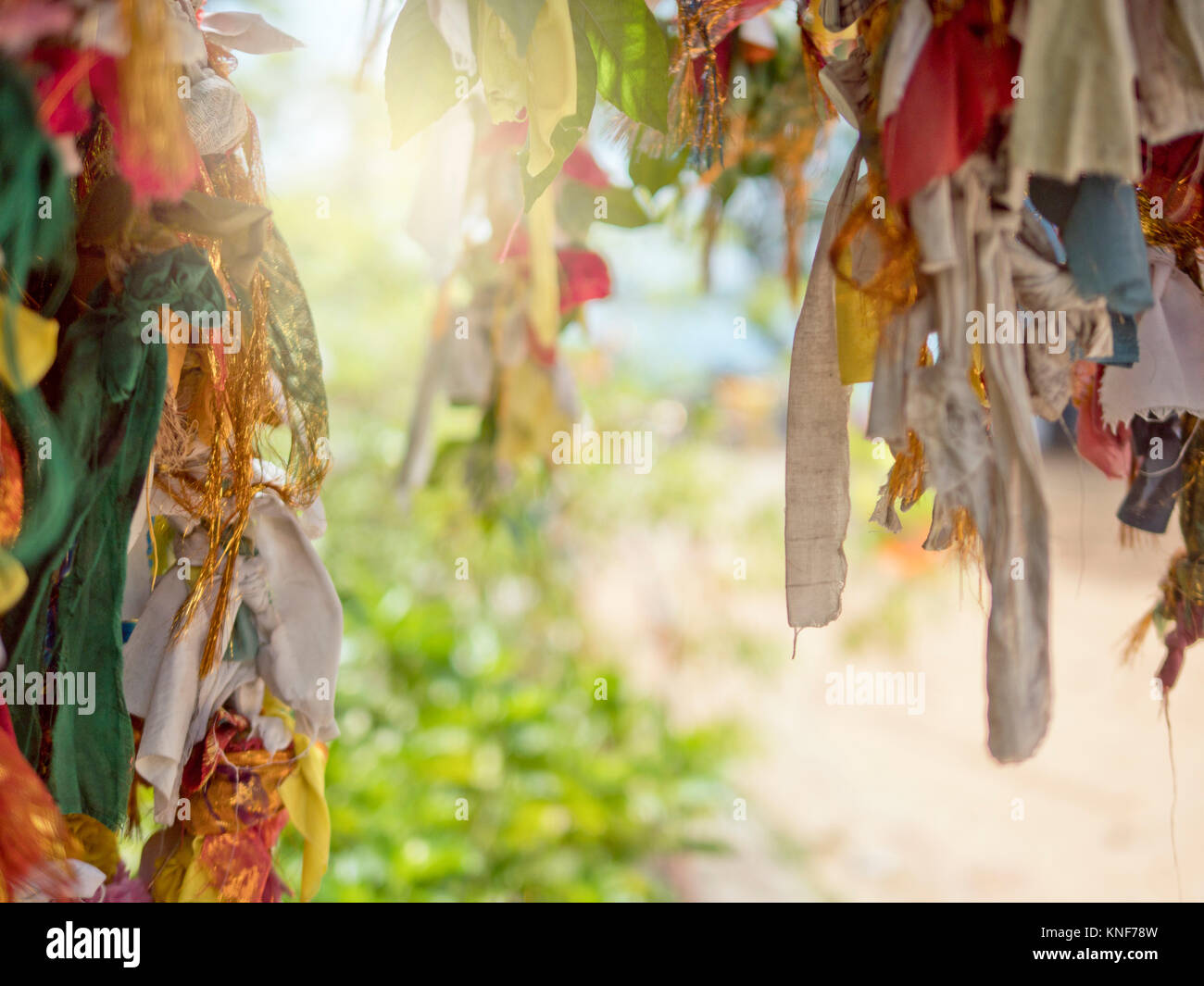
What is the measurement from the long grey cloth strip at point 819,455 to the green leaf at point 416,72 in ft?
1.19

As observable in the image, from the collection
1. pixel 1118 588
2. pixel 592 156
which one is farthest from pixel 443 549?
pixel 1118 588

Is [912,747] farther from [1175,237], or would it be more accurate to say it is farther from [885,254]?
[885,254]

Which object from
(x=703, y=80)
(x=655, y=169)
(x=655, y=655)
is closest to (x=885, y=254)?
(x=703, y=80)

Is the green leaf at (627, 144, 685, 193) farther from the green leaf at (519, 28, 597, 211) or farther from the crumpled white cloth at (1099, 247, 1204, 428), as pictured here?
the crumpled white cloth at (1099, 247, 1204, 428)

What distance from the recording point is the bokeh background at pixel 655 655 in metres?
2.31

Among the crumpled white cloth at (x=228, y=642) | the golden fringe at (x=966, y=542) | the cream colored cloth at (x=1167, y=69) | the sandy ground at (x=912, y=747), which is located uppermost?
the cream colored cloth at (x=1167, y=69)

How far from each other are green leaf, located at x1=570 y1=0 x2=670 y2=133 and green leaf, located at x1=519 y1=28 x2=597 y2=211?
0.02m

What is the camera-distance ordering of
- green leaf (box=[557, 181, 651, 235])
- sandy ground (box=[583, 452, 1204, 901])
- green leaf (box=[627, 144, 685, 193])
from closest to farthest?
1. green leaf (box=[627, 144, 685, 193])
2. green leaf (box=[557, 181, 651, 235])
3. sandy ground (box=[583, 452, 1204, 901])

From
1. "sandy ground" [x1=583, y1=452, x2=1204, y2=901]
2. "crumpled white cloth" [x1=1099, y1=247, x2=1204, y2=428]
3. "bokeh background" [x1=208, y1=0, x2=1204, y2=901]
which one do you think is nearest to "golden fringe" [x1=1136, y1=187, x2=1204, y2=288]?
"crumpled white cloth" [x1=1099, y1=247, x2=1204, y2=428]

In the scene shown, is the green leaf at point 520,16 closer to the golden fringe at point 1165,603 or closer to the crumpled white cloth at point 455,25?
the crumpled white cloth at point 455,25

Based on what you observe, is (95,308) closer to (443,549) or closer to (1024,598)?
(1024,598)

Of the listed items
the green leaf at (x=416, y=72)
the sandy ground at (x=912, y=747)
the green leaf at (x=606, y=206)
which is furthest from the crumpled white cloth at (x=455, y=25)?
the sandy ground at (x=912, y=747)

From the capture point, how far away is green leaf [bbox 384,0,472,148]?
2.60 feet

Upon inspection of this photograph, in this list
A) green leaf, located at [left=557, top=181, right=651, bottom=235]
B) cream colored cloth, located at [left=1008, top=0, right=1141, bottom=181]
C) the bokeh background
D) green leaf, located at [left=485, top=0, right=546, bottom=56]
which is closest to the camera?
cream colored cloth, located at [left=1008, top=0, right=1141, bottom=181]
